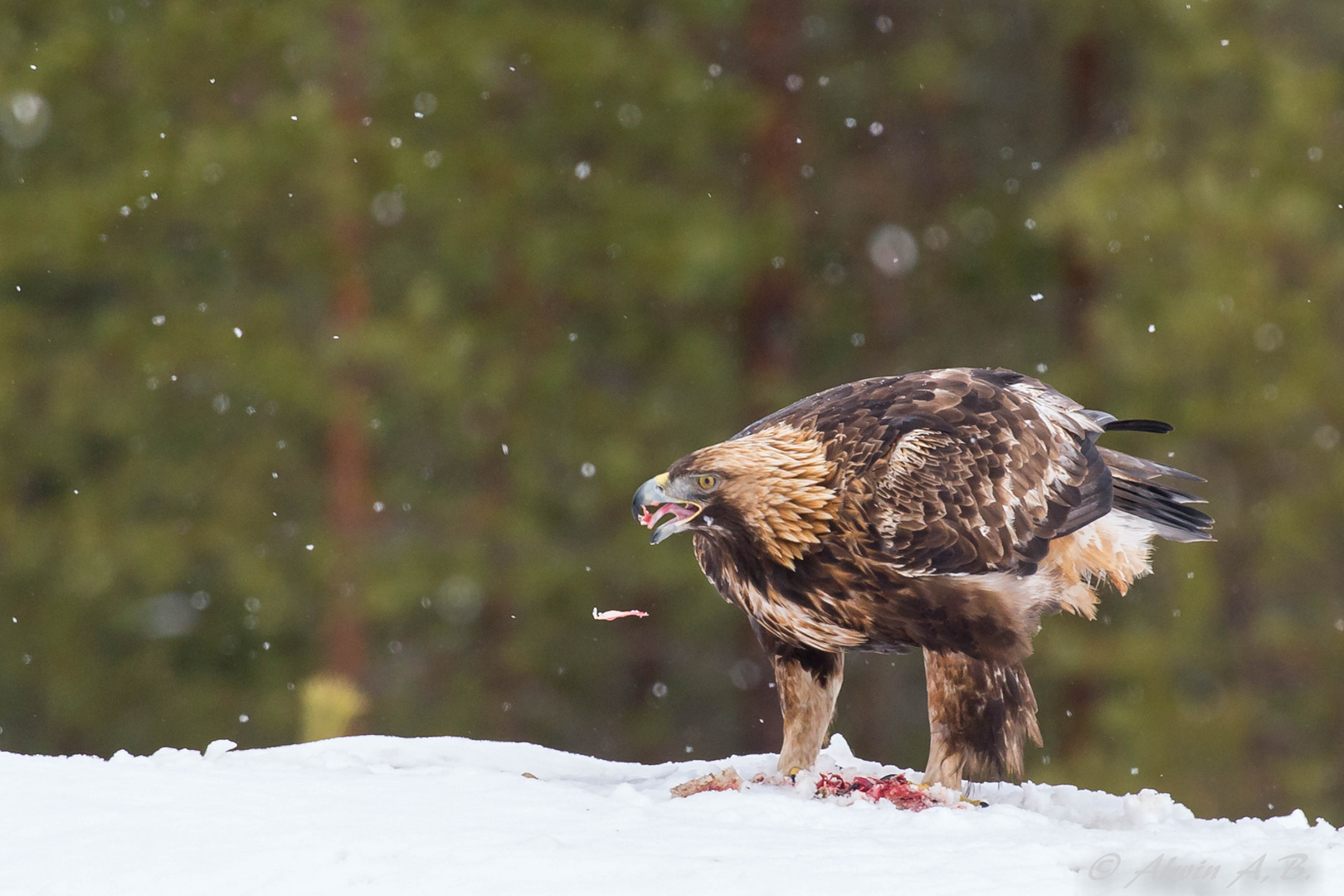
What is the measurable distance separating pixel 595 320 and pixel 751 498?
23.0 feet

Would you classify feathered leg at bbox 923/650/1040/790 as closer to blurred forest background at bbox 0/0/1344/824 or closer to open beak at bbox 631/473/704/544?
open beak at bbox 631/473/704/544

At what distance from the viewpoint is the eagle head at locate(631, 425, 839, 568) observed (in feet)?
15.1

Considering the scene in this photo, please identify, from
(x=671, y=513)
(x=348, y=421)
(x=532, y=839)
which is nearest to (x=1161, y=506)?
(x=671, y=513)

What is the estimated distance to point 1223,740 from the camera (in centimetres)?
1038

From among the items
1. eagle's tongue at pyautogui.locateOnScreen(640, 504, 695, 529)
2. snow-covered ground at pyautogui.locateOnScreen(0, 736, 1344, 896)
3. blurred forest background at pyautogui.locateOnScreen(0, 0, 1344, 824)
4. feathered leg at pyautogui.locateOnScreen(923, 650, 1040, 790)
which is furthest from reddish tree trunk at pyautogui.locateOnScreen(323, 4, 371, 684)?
feathered leg at pyautogui.locateOnScreen(923, 650, 1040, 790)

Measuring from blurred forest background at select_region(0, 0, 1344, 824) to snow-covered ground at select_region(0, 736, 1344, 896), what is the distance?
593cm

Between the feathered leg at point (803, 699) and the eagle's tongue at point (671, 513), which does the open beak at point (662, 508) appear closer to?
the eagle's tongue at point (671, 513)

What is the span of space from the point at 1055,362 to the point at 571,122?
165 inches

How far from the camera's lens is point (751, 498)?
4617 mm

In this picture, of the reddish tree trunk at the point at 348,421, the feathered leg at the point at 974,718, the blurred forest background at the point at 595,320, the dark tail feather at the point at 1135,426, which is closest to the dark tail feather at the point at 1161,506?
the dark tail feather at the point at 1135,426

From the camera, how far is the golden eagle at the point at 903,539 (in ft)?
15.1

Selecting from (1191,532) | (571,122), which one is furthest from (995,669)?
(571,122)

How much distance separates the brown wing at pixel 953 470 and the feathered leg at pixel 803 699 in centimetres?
63

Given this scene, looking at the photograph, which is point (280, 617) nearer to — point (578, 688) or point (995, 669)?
point (578, 688)
